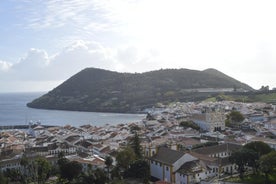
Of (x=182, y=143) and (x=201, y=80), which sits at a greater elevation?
(x=201, y=80)

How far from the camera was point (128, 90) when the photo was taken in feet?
418

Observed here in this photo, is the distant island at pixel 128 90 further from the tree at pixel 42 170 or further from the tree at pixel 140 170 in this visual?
the tree at pixel 140 170

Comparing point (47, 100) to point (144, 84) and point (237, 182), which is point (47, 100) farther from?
point (237, 182)

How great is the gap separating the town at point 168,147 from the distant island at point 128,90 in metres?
43.9

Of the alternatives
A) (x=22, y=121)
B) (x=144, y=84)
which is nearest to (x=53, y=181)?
(x=22, y=121)

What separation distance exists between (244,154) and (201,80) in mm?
114409

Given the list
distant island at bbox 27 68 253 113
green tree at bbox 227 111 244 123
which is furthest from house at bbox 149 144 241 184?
distant island at bbox 27 68 253 113

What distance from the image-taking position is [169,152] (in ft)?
93.1

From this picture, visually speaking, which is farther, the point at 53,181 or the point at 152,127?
the point at 152,127

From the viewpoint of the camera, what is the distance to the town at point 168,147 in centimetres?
2705

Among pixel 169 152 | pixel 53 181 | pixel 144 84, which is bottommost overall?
pixel 53 181

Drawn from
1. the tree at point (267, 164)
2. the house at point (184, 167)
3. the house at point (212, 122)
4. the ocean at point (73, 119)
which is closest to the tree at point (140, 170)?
the house at point (184, 167)

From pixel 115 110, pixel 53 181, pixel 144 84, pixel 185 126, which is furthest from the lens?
pixel 144 84

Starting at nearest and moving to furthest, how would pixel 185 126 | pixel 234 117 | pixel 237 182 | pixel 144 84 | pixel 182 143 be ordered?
pixel 237 182 < pixel 182 143 < pixel 185 126 < pixel 234 117 < pixel 144 84
